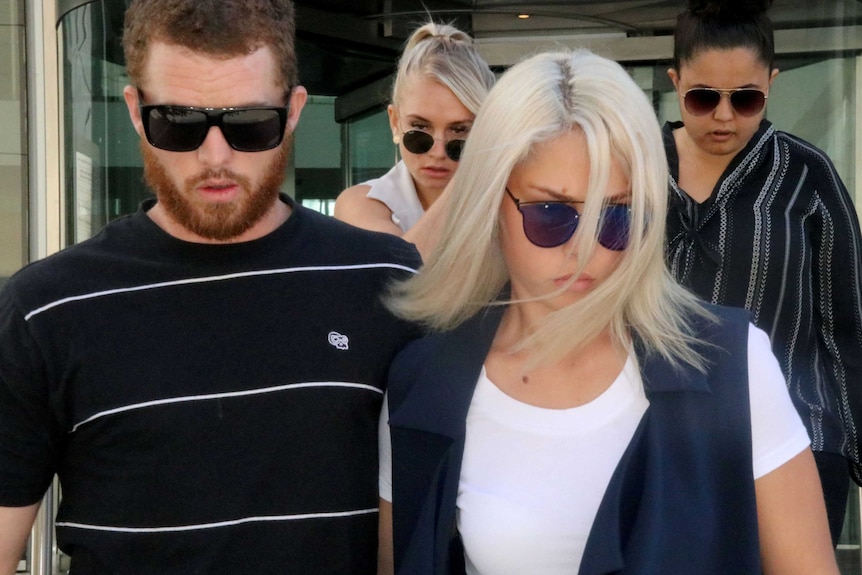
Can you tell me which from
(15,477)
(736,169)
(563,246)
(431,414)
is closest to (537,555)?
(431,414)

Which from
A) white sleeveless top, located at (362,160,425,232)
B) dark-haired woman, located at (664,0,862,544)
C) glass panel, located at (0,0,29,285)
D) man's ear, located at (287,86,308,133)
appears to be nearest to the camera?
man's ear, located at (287,86,308,133)

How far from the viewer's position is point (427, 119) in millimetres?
3094

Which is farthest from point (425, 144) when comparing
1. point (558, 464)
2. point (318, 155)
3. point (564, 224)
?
point (318, 155)

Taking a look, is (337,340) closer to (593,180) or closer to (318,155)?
(593,180)

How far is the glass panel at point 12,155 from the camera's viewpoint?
5156 mm

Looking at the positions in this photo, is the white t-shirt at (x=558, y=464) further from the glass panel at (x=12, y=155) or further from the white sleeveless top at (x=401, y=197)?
the glass panel at (x=12, y=155)

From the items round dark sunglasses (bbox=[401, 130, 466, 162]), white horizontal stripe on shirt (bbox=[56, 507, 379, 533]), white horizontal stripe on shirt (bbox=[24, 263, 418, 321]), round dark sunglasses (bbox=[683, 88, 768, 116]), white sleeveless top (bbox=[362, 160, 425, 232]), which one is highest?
round dark sunglasses (bbox=[683, 88, 768, 116])

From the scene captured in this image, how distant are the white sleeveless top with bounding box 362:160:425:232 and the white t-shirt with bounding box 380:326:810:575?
1.29 metres

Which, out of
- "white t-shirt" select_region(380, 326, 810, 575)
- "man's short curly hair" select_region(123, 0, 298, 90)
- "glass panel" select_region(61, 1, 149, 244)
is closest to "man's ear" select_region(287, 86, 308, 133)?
"man's short curly hair" select_region(123, 0, 298, 90)

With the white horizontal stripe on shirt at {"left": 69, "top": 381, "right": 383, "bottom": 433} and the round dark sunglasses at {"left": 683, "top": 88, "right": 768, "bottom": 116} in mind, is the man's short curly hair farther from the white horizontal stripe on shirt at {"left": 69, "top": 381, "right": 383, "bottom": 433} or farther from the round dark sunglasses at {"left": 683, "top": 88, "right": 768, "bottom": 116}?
the round dark sunglasses at {"left": 683, "top": 88, "right": 768, "bottom": 116}

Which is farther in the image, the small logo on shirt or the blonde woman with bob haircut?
the small logo on shirt

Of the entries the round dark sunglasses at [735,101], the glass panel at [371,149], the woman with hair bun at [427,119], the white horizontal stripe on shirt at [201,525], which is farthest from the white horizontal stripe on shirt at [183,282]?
the glass panel at [371,149]

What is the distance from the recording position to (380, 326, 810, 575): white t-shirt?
181 cm

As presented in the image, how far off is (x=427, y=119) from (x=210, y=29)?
1.15 m
